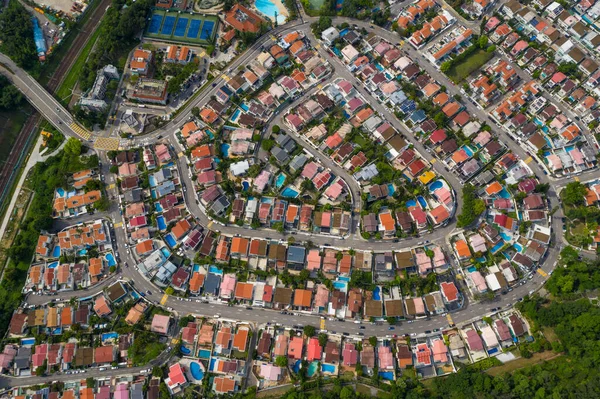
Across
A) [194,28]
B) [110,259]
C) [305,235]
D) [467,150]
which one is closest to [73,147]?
[110,259]

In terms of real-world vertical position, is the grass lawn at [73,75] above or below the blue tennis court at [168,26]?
below

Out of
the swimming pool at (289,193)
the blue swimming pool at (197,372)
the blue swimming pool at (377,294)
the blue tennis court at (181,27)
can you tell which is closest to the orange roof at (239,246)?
the swimming pool at (289,193)

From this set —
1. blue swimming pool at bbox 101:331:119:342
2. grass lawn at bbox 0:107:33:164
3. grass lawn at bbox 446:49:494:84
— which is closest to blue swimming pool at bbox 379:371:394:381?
blue swimming pool at bbox 101:331:119:342

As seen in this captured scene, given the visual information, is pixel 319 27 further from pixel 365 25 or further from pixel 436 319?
pixel 436 319

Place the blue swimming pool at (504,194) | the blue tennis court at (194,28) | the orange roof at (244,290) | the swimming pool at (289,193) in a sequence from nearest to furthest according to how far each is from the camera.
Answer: the orange roof at (244,290) < the blue swimming pool at (504,194) < the swimming pool at (289,193) < the blue tennis court at (194,28)

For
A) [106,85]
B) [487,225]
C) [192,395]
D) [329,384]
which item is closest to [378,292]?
[329,384]

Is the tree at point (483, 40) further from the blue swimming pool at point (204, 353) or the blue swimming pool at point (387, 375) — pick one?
the blue swimming pool at point (204, 353)

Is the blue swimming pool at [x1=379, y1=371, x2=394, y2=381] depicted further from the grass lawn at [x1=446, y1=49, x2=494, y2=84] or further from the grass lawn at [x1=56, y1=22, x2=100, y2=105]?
the grass lawn at [x1=56, y1=22, x2=100, y2=105]
